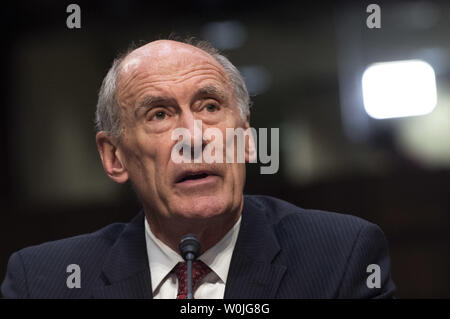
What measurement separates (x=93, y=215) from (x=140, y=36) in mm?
796

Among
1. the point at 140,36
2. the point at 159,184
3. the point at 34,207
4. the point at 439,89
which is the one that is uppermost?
the point at 140,36

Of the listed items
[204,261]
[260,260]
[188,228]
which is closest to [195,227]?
[188,228]

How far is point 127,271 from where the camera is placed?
187cm

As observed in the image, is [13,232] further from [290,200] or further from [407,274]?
[407,274]

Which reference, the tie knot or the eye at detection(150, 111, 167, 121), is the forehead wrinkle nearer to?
the eye at detection(150, 111, 167, 121)

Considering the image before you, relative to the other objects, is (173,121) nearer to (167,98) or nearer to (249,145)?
(167,98)

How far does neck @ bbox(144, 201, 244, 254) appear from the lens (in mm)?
1849

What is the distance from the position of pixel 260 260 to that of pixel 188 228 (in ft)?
0.86

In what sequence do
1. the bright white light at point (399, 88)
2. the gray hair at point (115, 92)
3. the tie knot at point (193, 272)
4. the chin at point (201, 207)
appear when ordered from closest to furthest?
the chin at point (201, 207) → the tie knot at point (193, 272) → the gray hair at point (115, 92) → the bright white light at point (399, 88)

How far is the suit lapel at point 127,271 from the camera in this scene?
182 centimetres

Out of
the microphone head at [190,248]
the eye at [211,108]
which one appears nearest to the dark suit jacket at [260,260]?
the microphone head at [190,248]

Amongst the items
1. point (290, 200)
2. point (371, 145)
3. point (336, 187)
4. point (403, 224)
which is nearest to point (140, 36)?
point (290, 200)

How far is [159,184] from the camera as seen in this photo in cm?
183

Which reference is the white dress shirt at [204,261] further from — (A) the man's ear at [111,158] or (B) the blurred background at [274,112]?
(B) the blurred background at [274,112]
